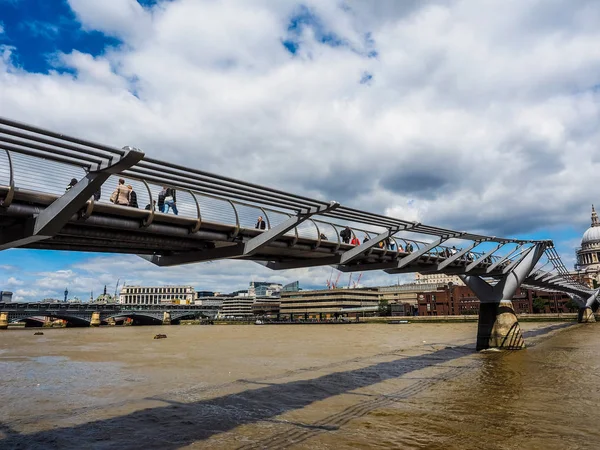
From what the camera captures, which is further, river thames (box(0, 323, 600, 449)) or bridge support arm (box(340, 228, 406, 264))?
bridge support arm (box(340, 228, 406, 264))

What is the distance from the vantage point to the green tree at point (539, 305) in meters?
93.1

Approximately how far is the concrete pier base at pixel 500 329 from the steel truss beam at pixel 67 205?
26.5 metres

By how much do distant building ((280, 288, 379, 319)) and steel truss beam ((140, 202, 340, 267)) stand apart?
354 ft

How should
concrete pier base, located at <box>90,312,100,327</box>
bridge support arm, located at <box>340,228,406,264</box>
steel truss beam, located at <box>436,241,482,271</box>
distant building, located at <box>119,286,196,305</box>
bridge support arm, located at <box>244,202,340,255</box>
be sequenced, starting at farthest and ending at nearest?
distant building, located at <box>119,286,196,305</box>, concrete pier base, located at <box>90,312,100,327</box>, steel truss beam, located at <box>436,241,482,271</box>, bridge support arm, located at <box>340,228,406,264</box>, bridge support arm, located at <box>244,202,340,255</box>

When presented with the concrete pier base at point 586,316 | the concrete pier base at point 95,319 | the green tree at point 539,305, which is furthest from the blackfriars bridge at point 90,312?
the concrete pier base at point 586,316

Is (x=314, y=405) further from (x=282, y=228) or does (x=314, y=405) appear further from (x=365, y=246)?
(x=282, y=228)

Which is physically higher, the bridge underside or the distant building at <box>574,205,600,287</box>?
the distant building at <box>574,205,600,287</box>

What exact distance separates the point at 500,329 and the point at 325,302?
323 ft

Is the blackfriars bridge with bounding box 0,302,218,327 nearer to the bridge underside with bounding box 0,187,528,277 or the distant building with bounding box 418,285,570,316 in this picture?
the distant building with bounding box 418,285,570,316

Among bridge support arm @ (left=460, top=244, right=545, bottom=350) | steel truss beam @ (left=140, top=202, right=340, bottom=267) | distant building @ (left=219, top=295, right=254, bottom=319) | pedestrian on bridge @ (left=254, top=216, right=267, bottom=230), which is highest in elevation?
pedestrian on bridge @ (left=254, top=216, right=267, bottom=230)

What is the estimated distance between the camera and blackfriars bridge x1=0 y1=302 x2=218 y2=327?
86938 millimetres

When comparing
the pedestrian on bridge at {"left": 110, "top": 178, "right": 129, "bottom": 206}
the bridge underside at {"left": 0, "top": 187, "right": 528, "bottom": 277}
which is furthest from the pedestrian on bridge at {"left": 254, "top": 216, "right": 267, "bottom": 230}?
the pedestrian on bridge at {"left": 110, "top": 178, "right": 129, "bottom": 206}

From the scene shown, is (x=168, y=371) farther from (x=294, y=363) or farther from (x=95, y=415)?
(x=95, y=415)

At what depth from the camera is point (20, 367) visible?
86.8 feet
